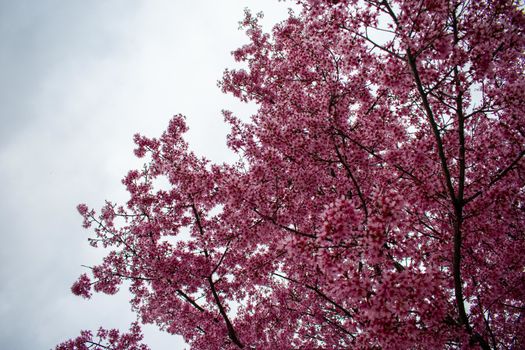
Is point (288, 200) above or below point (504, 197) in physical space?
above

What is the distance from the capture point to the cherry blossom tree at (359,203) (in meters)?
4.59

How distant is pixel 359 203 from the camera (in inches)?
277

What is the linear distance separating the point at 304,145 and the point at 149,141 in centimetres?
570

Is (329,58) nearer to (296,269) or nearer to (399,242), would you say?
(399,242)

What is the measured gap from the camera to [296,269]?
28.6 ft

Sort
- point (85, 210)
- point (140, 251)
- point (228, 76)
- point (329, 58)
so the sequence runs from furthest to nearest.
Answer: point (228, 76) → point (85, 210) → point (140, 251) → point (329, 58)

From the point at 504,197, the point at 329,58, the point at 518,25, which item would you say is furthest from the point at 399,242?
the point at 329,58

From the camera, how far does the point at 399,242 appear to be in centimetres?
497

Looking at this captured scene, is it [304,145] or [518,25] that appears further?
[304,145]

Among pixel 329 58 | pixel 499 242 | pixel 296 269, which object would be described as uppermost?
pixel 329 58

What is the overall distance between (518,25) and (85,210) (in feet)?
39.0

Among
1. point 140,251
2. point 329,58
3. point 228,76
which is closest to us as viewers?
point 329,58

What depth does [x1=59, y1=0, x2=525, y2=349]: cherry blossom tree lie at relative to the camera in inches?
181

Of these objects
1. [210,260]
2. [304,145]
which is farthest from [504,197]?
[210,260]
